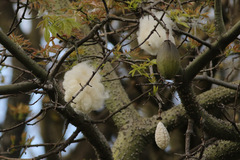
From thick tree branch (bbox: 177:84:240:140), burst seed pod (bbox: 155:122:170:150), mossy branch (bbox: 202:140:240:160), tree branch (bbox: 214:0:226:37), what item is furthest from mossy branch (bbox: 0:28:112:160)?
tree branch (bbox: 214:0:226:37)

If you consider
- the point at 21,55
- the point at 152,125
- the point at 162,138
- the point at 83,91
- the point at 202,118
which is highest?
the point at 21,55

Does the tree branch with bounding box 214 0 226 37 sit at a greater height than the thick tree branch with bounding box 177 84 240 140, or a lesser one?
greater

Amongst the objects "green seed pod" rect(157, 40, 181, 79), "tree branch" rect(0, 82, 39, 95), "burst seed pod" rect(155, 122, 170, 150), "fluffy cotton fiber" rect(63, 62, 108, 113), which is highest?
"tree branch" rect(0, 82, 39, 95)

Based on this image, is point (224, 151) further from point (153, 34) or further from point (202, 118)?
point (153, 34)

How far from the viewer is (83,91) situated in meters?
1.72

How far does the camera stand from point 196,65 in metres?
1.79

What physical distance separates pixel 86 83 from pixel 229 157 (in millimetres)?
1434

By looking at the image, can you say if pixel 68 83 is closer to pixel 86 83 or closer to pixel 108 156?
pixel 86 83

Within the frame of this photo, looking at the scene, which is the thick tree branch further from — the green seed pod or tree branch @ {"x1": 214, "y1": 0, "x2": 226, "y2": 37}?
the green seed pod

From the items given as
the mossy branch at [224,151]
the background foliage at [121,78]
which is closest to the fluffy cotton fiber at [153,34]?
the background foliage at [121,78]

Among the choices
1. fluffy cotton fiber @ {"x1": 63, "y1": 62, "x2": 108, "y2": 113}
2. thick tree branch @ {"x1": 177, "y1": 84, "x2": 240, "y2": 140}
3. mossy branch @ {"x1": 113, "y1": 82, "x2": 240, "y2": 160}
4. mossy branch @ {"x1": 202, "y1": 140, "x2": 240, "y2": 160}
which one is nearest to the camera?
fluffy cotton fiber @ {"x1": 63, "y1": 62, "x2": 108, "y2": 113}

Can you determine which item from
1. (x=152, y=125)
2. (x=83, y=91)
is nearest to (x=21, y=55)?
(x=83, y=91)

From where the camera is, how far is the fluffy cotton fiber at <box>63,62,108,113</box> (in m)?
1.70

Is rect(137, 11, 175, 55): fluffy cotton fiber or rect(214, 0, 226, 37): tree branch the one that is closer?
rect(137, 11, 175, 55): fluffy cotton fiber
